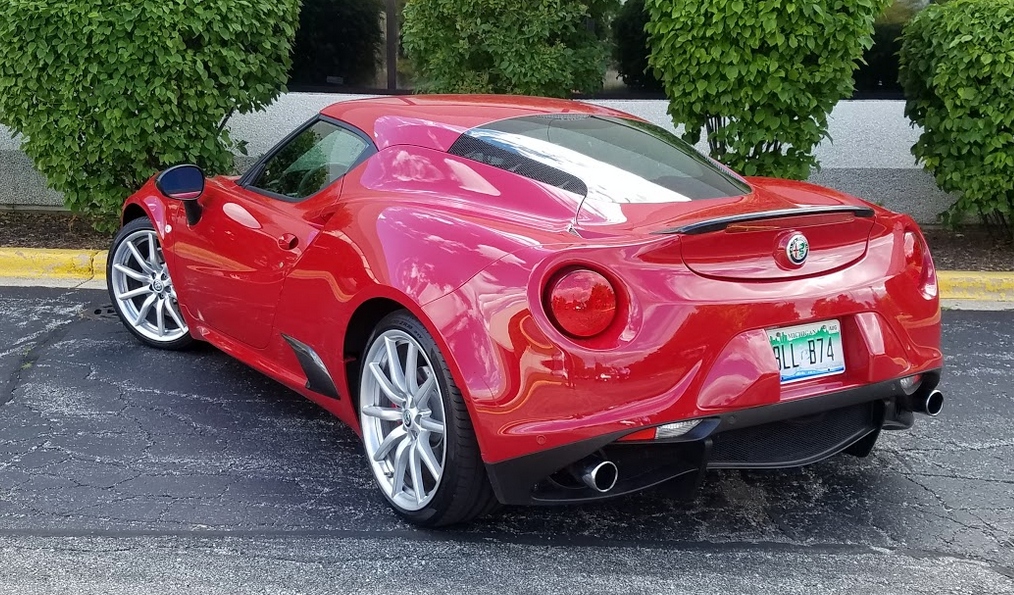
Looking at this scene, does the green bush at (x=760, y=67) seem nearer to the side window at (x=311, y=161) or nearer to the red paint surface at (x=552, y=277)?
the red paint surface at (x=552, y=277)

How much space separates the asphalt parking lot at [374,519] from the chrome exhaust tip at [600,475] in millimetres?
328

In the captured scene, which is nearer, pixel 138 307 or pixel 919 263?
pixel 919 263

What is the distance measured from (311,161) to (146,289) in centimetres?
163

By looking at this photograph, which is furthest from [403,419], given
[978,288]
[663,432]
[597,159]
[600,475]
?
[978,288]

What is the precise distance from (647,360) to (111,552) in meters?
1.80

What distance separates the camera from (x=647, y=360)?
2.74 metres

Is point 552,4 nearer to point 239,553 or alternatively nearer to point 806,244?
point 806,244

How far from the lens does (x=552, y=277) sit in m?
2.83

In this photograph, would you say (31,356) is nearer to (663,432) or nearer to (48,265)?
(48,265)

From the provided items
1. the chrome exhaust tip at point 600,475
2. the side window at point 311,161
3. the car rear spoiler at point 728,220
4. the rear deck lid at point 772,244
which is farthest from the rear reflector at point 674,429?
the side window at point 311,161

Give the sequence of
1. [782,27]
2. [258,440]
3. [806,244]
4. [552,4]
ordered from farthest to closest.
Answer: [552,4] → [782,27] → [258,440] → [806,244]

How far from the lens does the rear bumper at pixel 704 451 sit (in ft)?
9.18

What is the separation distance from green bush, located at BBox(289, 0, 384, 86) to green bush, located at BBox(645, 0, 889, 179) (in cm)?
326

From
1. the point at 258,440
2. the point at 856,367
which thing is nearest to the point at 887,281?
the point at 856,367
